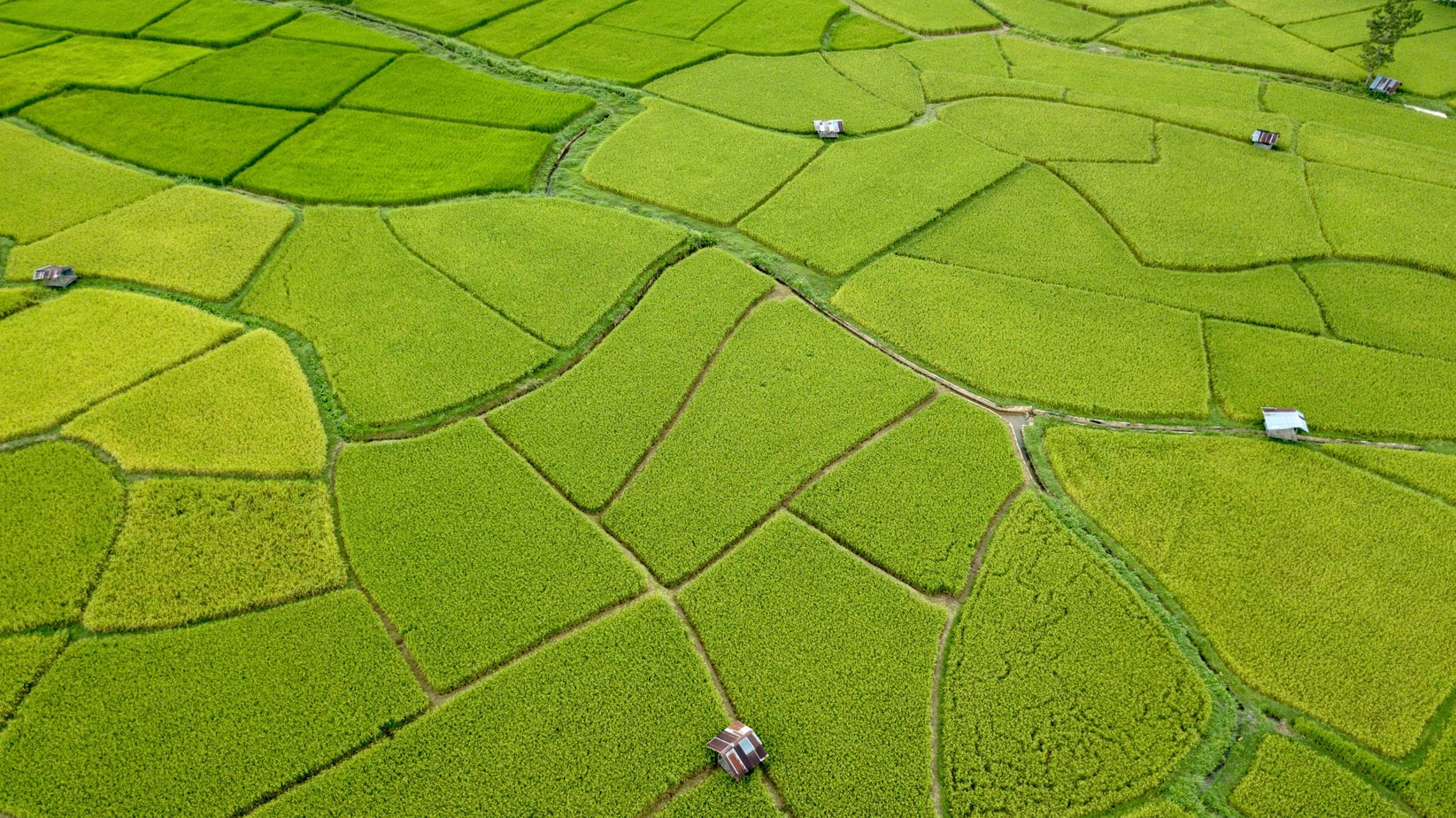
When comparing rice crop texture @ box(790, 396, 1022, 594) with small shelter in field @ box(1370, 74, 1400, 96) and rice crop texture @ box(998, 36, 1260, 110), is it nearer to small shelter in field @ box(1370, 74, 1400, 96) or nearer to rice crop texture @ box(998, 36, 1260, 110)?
rice crop texture @ box(998, 36, 1260, 110)

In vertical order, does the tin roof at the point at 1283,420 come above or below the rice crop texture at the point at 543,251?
below

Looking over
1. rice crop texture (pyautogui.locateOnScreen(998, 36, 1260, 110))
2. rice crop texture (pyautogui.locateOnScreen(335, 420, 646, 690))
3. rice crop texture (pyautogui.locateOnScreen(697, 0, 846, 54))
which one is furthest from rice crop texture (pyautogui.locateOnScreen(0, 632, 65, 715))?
rice crop texture (pyautogui.locateOnScreen(998, 36, 1260, 110))

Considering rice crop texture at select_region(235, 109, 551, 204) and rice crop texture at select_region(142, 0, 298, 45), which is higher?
rice crop texture at select_region(142, 0, 298, 45)

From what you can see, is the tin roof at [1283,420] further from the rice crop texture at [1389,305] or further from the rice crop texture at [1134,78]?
the rice crop texture at [1134,78]

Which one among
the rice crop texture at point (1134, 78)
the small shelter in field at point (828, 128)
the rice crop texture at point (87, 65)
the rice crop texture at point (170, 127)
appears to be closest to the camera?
the rice crop texture at point (170, 127)

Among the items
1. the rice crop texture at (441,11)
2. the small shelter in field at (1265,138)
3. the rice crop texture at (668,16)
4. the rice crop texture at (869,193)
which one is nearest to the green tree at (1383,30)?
the small shelter in field at (1265,138)

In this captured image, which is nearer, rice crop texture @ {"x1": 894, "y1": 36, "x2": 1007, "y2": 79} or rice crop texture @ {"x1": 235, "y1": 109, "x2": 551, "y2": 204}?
rice crop texture @ {"x1": 235, "y1": 109, "x2": 551, "y2": 204}
